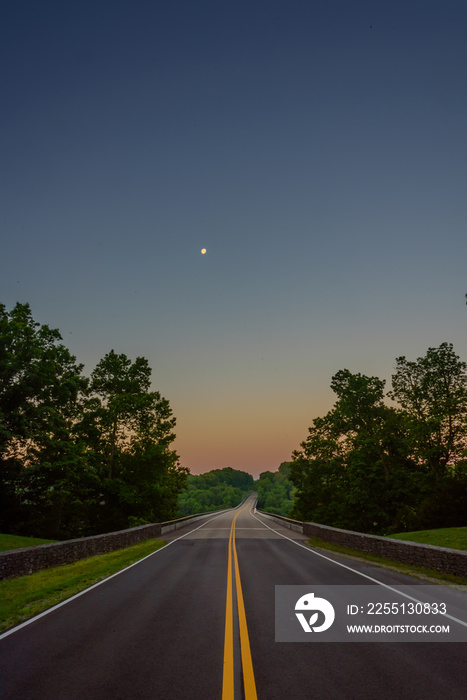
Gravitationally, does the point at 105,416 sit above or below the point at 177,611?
above

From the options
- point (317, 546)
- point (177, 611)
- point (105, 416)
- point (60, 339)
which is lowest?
point (317, 546)

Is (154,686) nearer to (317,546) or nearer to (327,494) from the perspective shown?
(317,546)

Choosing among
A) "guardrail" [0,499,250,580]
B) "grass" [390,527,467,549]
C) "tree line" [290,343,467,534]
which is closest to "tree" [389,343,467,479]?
"tree line" [290,343,467,534]

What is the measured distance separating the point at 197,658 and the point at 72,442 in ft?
87.9

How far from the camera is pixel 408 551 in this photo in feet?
47.2

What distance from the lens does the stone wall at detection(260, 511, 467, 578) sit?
11.8m

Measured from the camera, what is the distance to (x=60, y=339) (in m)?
30.4

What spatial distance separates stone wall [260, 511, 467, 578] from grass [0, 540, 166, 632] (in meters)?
10.7

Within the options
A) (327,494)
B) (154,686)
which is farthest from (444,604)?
(327,494)

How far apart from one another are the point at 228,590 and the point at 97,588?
3.76m

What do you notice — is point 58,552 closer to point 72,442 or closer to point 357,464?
point 72,442

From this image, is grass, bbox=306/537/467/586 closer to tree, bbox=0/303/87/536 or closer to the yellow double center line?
the yellow double center line

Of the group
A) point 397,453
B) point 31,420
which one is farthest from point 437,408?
point 31,420

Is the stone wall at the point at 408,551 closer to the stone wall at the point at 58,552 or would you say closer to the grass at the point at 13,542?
the stone wall at the point at 58,552
